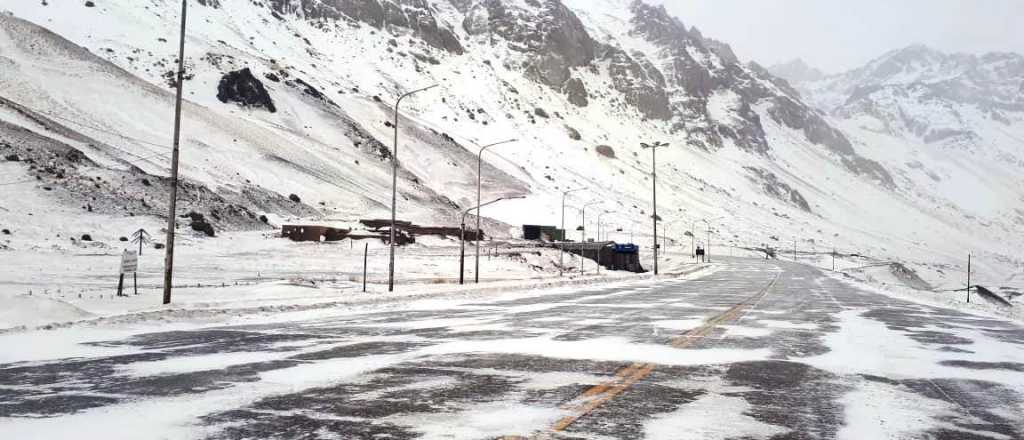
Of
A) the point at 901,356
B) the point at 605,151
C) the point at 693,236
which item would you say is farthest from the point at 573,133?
the point at 901,356

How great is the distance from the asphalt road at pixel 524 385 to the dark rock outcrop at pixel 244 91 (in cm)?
9710

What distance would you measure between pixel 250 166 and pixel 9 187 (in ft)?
109

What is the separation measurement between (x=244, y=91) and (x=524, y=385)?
353 ft

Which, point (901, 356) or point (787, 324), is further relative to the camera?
point (787, 324)

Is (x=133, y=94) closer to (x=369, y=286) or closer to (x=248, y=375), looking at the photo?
(x=369, y=286)

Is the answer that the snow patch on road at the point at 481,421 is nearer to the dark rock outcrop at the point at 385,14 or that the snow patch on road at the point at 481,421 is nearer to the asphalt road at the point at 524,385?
the asphalt road at the point at 524,385

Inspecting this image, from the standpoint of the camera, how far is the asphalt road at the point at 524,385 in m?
6.91

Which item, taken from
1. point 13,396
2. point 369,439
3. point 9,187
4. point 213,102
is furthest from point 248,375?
point 213,102

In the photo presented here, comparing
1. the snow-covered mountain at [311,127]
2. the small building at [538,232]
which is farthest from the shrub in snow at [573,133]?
the small building at [538,232]

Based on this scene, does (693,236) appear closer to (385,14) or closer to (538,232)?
(538,232)

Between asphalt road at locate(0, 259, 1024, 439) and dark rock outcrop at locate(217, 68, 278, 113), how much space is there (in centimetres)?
9710

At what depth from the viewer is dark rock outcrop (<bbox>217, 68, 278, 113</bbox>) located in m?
106

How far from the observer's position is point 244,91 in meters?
108

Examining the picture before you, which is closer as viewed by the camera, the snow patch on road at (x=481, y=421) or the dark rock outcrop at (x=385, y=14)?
the snow patch on road at (x=481, y=421)
